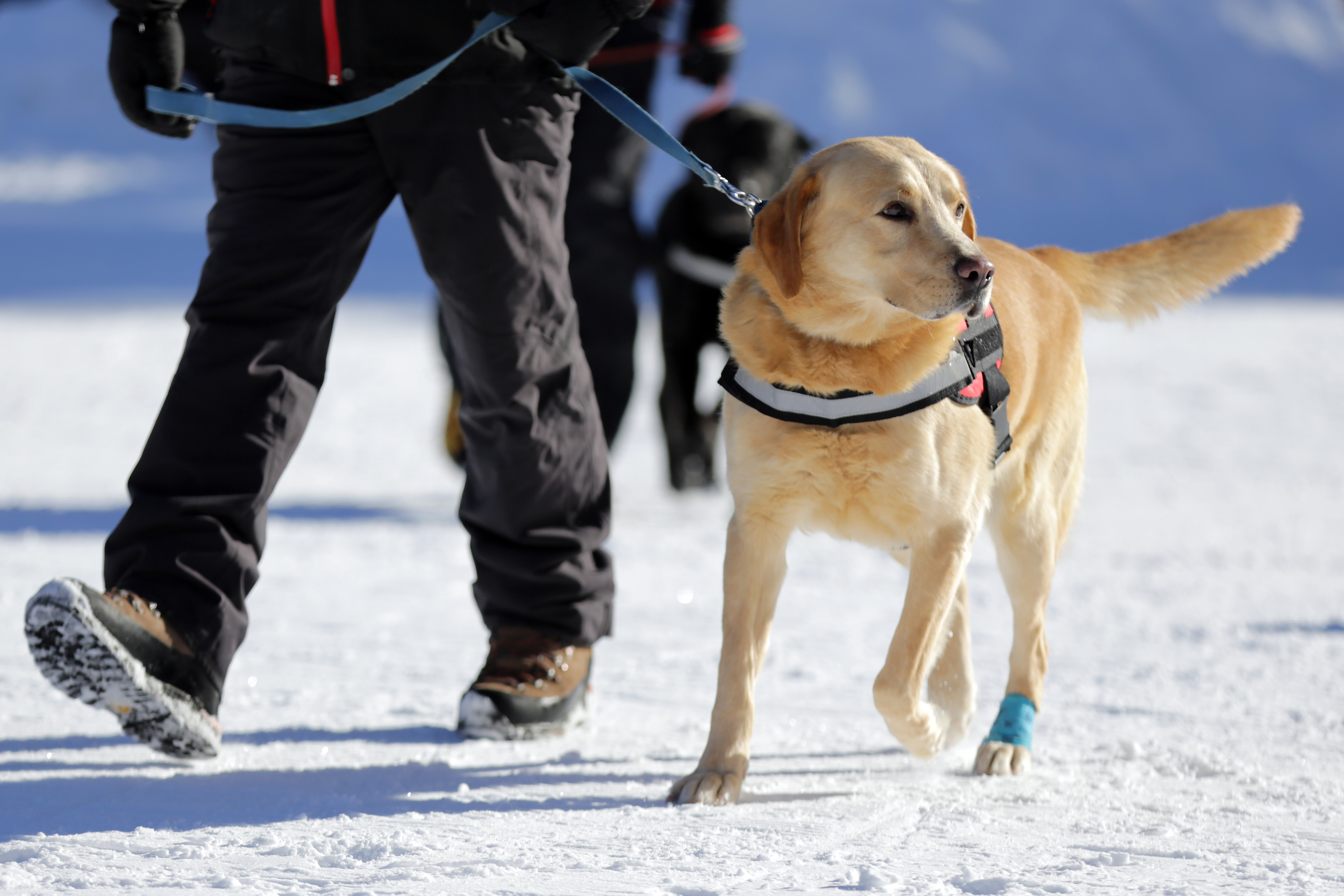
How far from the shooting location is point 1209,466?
18.3 ft

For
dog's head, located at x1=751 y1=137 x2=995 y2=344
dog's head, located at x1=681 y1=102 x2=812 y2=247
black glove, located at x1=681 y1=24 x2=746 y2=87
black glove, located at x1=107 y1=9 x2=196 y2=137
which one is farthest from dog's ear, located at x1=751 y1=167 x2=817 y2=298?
dog's head, located at x1=681 y1=102 x2=812 y2=247

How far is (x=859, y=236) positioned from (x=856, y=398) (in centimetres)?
26

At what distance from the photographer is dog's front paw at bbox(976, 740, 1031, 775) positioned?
229 centimetres

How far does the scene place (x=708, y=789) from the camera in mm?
2088

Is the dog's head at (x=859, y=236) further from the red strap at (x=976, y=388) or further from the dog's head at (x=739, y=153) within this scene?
the dog's head at (x=739, y=153)

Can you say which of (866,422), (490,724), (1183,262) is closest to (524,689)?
(490,724)

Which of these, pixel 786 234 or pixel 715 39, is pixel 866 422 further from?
pixel 715 39

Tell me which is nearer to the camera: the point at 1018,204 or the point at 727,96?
the point at 727,96

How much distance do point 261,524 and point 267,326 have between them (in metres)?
0.33

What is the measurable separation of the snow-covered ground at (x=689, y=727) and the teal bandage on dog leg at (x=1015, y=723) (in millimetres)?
72

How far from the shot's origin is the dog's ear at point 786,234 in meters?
2.18

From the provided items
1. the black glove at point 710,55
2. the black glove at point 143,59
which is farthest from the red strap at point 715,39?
the black glove at point 143,59

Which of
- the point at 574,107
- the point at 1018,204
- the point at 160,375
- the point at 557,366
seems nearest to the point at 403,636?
the point at 557,366

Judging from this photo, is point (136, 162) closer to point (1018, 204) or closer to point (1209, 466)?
point (1018, 204)
